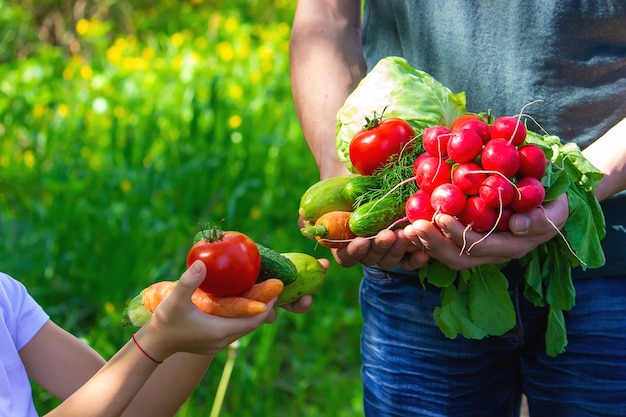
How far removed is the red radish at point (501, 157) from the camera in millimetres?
1642

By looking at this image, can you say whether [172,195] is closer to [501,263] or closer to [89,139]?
[89,139]

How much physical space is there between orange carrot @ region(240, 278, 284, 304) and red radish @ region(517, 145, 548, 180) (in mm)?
549

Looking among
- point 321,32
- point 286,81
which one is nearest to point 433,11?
point 321,32

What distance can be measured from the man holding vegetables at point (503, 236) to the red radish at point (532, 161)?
0.08 metres

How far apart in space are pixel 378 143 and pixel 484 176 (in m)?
0.27

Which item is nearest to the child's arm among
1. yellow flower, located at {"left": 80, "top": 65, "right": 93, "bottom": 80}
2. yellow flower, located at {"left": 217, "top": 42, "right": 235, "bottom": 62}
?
yellow flower, located at {"left": 80, "top": 65, "right": 93, "bottom": 80}

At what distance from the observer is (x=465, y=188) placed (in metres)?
1.68

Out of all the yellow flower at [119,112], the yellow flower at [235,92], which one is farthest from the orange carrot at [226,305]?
the yellow flower at [235,92]

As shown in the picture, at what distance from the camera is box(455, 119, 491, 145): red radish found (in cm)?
170

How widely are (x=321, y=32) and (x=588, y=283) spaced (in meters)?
0.96

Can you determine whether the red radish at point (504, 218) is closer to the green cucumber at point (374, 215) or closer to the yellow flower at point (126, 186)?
the green cucumber at point (374, 215)

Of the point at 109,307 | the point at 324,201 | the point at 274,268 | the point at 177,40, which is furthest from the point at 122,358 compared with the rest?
the point at 177,40

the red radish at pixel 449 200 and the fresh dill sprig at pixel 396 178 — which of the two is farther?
the fresh dill sprig at pixel 396 178

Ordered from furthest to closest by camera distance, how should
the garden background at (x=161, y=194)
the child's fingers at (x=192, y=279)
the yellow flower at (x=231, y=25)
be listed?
the yellow flower at (x=231, y=25) → the garden background at (x=161, y=194) → the child's fingers at (x=192, y=279)
